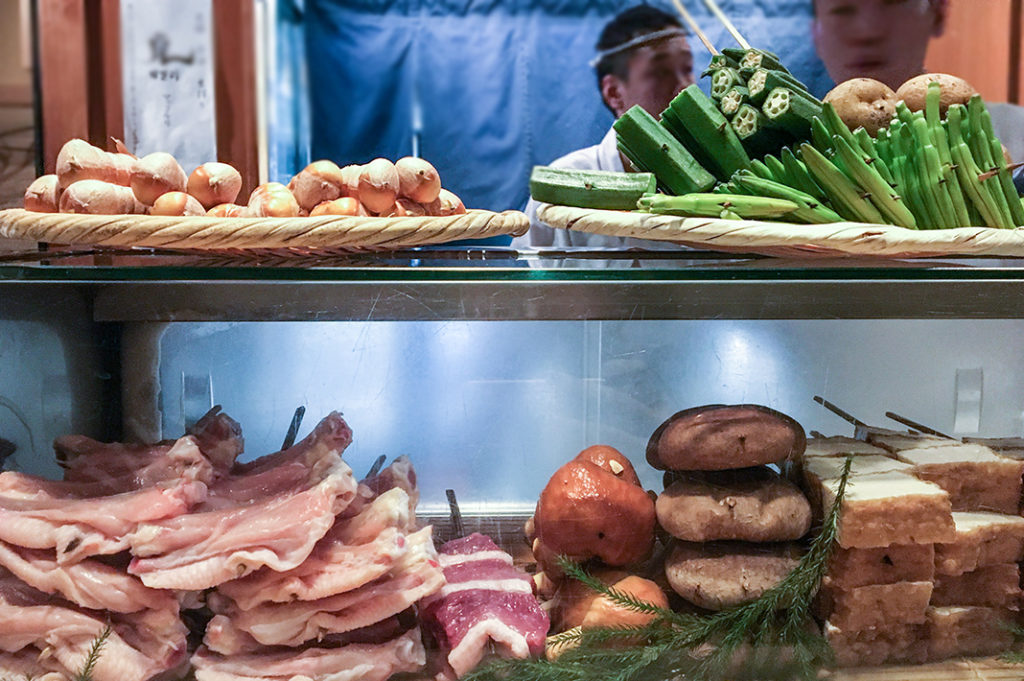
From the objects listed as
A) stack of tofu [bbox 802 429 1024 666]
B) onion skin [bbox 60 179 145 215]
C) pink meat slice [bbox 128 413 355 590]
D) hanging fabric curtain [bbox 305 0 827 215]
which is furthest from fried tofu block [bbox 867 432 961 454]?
hanging fabric curtain [bbox 305 0 827 215]

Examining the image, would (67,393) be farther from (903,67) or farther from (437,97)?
(903,67)

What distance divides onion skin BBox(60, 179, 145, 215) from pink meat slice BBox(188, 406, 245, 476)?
1.16 ft

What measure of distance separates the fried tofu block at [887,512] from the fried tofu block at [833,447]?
0.13ft

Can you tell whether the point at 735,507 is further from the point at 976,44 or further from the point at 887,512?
the point at 976,44

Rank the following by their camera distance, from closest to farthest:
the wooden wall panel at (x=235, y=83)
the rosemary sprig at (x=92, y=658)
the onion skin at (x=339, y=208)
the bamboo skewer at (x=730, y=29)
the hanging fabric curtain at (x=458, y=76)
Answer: the rosemary sprig at (x=92, y=658) → the onion skin at (x=339, y=208) → the bamboo skewer at (x=730, y=29) → the wooden wall panel at (x=235, y=83) → the hanging fabric curtain at (x=458, y=76)

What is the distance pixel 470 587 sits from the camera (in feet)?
4.39

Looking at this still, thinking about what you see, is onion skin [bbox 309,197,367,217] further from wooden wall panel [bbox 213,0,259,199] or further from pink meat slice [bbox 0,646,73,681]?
wooden wall panel [bbox 213,0,259,199]

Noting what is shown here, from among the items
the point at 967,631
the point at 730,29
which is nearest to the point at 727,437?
the point at 967,631

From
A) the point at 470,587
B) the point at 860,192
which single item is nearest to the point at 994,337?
the point at 860,192

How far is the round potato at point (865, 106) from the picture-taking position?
63.2 inches

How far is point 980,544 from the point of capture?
1340mm

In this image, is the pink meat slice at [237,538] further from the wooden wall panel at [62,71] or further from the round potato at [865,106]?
the wooden wall panel at [62,71]

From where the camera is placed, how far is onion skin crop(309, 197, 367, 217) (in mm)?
1401

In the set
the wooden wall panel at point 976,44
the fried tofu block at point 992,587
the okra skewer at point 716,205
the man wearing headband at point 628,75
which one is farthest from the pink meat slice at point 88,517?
the wooden wall panel at point 976,44
